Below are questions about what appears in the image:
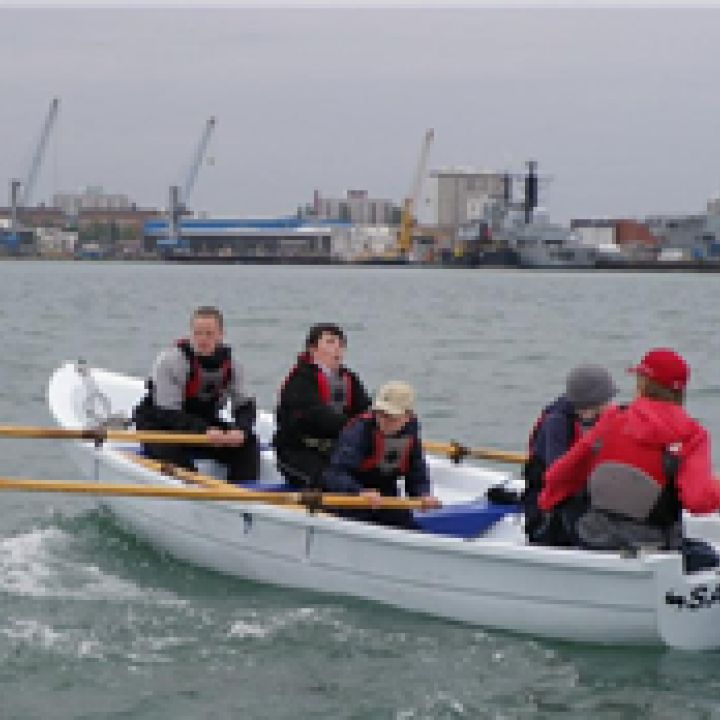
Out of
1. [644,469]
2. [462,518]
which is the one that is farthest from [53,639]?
[644,469]


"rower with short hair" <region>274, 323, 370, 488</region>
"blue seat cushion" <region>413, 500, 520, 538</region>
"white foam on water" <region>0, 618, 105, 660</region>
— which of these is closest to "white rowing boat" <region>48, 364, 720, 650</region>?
"blue seat cushion" <region>413, 500, 520, 538</region>

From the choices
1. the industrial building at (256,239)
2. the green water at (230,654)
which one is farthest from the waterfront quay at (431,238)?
the green water at (230,654)

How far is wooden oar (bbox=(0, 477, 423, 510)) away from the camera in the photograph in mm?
8953

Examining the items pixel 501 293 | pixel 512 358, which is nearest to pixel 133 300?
pixel 501 293

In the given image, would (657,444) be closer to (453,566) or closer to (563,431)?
(563,431)

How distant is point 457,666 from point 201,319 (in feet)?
11.0

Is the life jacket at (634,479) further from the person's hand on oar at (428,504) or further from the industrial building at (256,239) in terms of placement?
the industrial building at (256,239)

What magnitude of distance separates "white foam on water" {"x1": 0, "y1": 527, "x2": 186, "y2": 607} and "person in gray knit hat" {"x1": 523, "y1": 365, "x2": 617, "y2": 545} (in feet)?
7.85

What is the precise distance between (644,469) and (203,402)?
403 cm

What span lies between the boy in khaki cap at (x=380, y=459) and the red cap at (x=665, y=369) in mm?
1810

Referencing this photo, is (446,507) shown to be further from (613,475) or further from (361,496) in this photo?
(613,475)

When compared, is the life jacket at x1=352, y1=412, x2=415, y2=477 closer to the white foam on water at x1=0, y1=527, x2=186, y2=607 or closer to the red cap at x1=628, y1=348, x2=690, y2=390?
the white foam on water at x1=0, y1=527, x2=186, y2=607

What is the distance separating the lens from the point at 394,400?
8844 mm

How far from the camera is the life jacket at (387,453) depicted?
914 cm
